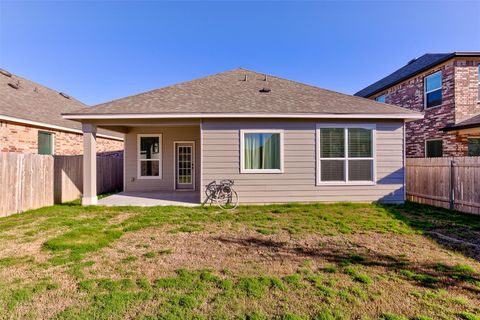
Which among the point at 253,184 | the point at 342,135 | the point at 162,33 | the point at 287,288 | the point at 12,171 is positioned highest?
the point at 162,33

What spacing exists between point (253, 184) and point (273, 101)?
290 centimetres

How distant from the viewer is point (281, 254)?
3762mm

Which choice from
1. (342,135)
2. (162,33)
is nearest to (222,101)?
(342,135)

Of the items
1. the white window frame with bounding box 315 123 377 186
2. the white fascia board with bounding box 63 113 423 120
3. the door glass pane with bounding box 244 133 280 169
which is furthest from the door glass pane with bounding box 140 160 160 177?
the white window frame with bounding box 315 123 377 186

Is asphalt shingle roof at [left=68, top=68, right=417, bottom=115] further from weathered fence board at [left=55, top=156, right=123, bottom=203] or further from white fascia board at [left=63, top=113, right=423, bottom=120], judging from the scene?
weathered fence board at [left=55, top=156, right=123, bottom=203]

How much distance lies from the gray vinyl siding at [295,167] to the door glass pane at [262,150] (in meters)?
0.25

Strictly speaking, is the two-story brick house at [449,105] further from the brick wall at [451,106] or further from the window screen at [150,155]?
the window screen at [150,155]

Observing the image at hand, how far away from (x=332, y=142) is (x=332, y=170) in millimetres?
903

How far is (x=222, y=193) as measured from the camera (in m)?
7.30

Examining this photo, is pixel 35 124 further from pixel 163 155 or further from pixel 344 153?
pixel 344 153

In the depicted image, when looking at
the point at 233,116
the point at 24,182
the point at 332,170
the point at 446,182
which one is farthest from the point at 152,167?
the point at 446,182

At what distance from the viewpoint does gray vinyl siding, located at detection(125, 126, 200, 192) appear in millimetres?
9883

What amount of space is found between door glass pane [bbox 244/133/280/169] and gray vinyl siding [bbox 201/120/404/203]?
0.25 metres

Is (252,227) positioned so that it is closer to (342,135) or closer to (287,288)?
(287,288)
